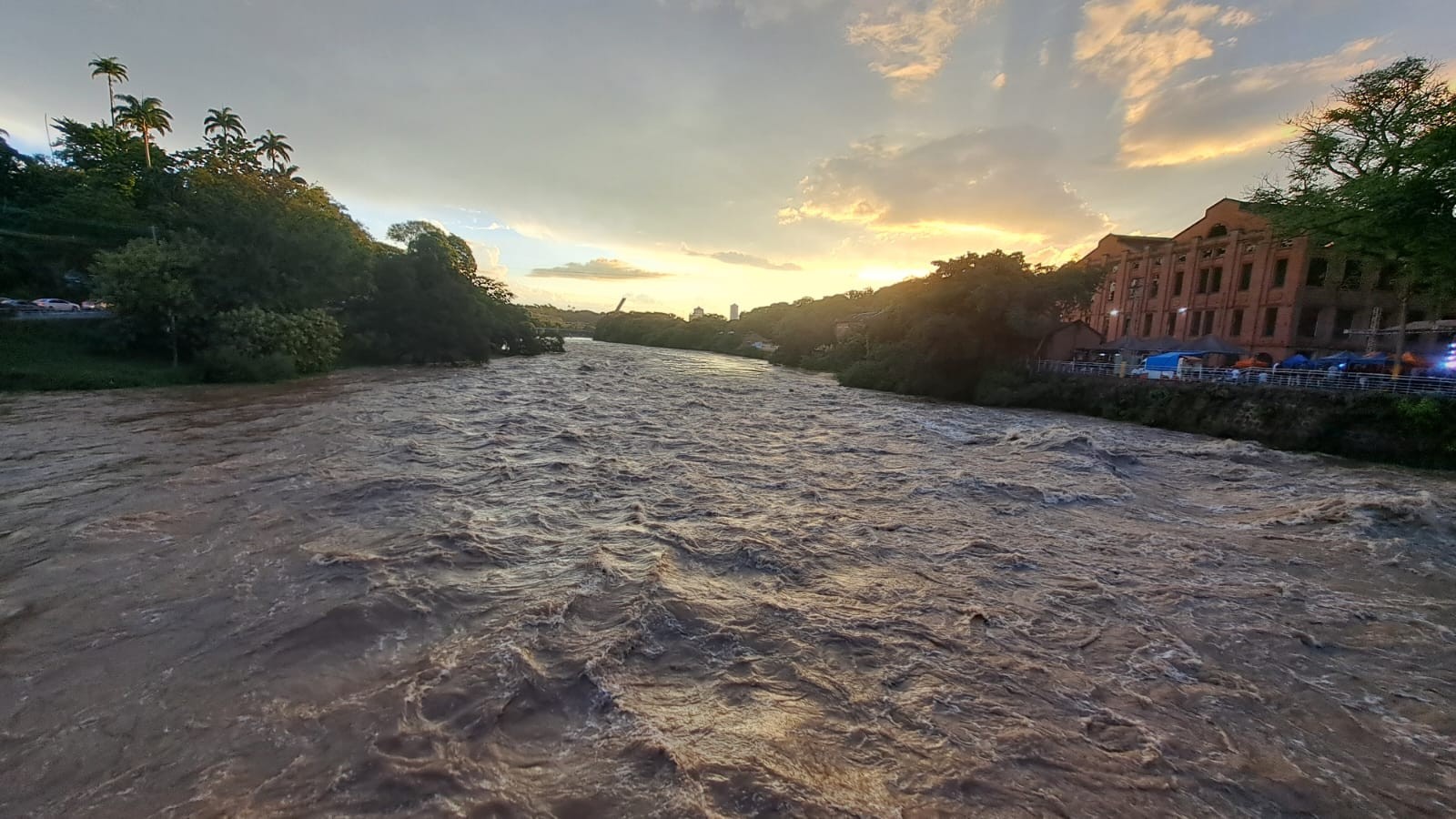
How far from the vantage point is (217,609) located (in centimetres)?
553

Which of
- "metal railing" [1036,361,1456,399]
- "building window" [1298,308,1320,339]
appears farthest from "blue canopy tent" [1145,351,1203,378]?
"building window" [1298,308,1320,339]

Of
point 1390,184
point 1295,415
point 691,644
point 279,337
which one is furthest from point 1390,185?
point 279,337

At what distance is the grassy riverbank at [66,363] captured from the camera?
19828 mm

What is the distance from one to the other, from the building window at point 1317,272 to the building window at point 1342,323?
2.33m

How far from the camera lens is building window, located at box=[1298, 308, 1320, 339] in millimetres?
35250

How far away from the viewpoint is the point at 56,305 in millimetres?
30328

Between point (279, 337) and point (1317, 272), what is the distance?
2283 inches

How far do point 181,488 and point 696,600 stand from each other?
30.4 ft

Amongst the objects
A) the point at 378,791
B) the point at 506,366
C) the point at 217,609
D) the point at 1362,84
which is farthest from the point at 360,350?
the point at 1362,84

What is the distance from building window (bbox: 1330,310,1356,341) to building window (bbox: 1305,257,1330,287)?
2.33 meters

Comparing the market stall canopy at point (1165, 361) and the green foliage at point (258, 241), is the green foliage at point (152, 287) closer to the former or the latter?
the green foliage at point (258, 241)

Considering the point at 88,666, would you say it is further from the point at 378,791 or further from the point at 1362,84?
the point at 1362,84

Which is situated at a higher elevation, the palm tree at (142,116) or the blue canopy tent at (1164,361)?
the palm tree at (142,116)

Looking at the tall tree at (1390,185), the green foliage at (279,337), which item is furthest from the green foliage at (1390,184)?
the green foliage at (279,337)
